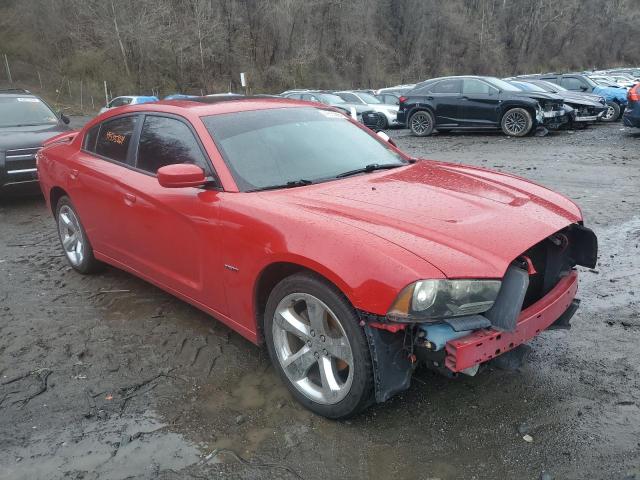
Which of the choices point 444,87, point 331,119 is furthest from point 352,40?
point 331,119

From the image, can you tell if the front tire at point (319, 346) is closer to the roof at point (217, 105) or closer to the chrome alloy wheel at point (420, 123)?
the roof at point (217, 105)

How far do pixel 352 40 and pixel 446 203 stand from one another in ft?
175

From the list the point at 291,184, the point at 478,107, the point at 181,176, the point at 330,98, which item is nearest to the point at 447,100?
the point at 478,107

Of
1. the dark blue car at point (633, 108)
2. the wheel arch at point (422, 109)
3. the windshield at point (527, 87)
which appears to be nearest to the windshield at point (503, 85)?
the windshield at point (527, 87)

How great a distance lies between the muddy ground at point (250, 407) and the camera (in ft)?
8.27

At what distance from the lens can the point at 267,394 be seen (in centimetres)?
309

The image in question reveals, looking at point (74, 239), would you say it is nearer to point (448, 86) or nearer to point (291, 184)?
point (291, 184)

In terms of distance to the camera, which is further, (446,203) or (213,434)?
(446,203)

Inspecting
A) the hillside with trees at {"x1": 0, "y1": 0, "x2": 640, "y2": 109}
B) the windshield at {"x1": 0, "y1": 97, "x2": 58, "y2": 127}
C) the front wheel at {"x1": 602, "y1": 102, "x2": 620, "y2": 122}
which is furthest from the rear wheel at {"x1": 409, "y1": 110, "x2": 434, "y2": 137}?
the hillside with trees at {"x1": 0, "y1": 0, "x2": 640, "y2": 109}

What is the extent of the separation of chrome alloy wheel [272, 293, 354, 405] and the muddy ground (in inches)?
6.7

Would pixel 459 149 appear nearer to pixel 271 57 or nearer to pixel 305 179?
pixel 305 179

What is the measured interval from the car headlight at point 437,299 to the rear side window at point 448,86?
13.4 meters

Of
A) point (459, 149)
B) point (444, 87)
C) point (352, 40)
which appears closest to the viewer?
point (459, 149)

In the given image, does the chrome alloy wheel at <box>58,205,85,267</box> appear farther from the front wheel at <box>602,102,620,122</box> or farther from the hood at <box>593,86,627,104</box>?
the hood at <box>593,86,627,104</box>
